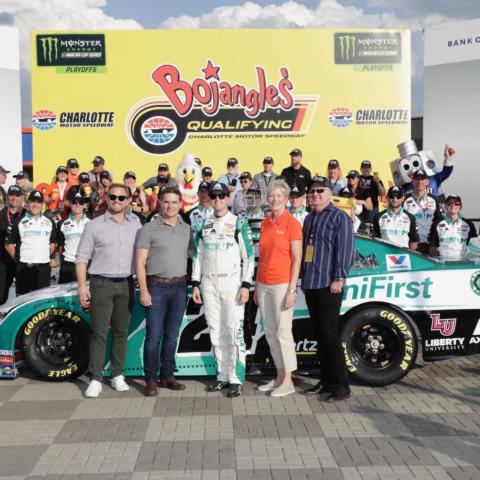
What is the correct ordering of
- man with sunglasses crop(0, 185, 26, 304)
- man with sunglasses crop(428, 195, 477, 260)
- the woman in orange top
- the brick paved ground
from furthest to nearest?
man with sunglasses crop(0, 185, 26, 304), man with sunglasses crop(428, 195, 477, 260), the woman in orange top, the brick paved ground

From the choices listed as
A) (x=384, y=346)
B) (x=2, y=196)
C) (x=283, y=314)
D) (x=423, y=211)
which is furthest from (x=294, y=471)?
(x=2, y=196)

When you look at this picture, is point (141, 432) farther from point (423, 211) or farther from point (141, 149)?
point (141, 149)

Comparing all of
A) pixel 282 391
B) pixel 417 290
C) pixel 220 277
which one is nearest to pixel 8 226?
pixel 220 277

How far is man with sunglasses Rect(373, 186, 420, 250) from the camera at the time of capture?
734 cm

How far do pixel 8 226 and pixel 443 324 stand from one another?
4.91m

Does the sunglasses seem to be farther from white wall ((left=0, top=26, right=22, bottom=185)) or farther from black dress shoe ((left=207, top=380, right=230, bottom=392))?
white wall ((left=0, top=26, right=22, bottom=185))

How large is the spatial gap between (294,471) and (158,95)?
9.68 metres

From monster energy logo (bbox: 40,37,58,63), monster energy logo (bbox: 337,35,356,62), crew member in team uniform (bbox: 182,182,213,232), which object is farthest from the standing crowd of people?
monster energy logo (bbox: 40,37,58,63)

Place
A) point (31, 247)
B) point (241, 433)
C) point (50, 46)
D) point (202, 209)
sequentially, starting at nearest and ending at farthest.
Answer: point (241, 433) → point (31, 247) → point (202, 209) → point (50, 46)

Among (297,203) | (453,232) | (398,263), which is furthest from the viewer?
(453,232)

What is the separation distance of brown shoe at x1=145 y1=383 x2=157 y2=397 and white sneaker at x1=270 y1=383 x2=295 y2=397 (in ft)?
3.21

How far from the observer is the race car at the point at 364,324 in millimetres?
5461

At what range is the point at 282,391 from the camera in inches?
208

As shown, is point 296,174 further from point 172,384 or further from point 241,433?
point 241,433
